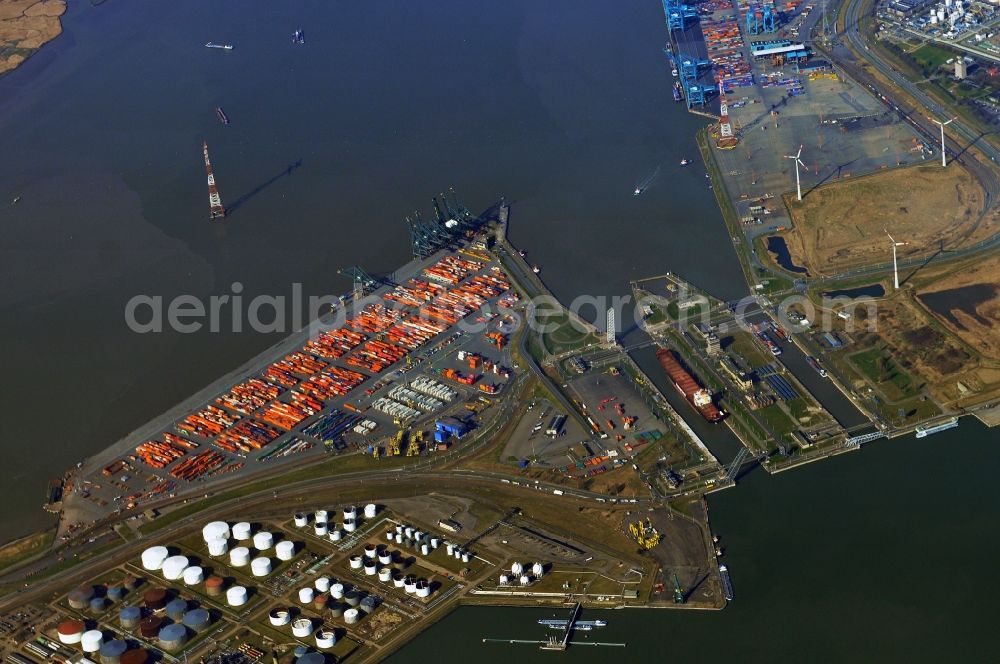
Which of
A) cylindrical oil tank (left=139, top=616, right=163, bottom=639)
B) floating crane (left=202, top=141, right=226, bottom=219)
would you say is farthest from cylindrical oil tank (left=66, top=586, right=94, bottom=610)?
floating crane (left=202, top=141, right=226, bottom=219)

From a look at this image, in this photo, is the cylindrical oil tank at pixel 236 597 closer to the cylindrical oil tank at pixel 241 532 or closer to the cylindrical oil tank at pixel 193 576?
the cylindrical oil tank at pixel 193 576

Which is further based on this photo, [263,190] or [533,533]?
[263,190]

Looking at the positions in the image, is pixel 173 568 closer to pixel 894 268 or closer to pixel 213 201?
pixel 213 201

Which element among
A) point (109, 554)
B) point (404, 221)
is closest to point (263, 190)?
point (404, 221)

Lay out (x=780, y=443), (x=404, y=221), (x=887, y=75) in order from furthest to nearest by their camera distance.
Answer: (x=887, y=75)
(x=404, y=221)
(x=780, y=443)

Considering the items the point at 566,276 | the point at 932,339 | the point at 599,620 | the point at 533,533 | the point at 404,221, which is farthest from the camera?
the point at 404,221

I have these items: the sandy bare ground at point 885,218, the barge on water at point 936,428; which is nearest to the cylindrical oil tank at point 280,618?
the barge on water at point 936,428

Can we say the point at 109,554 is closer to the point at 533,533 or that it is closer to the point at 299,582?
the point at 299,582
